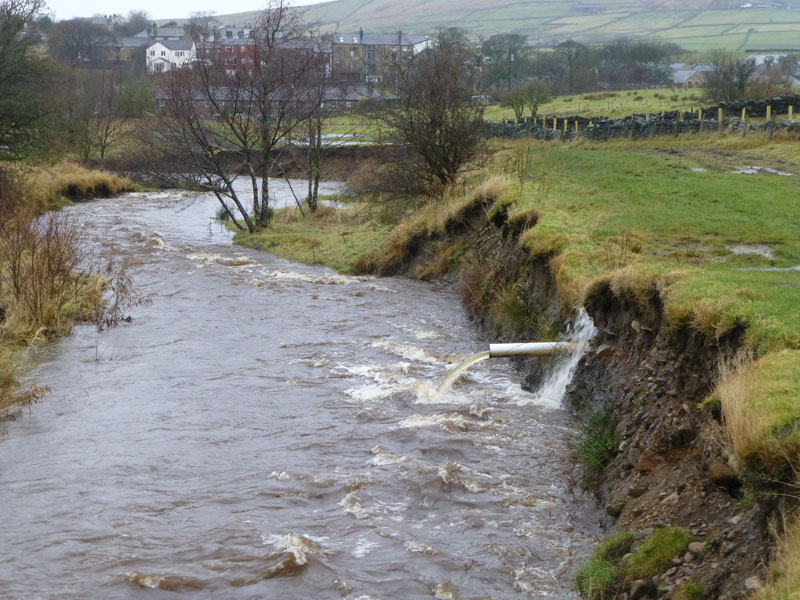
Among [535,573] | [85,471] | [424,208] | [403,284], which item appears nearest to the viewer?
[535,573]

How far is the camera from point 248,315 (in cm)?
1766

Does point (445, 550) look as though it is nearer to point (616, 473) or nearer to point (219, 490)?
point (616, 473)

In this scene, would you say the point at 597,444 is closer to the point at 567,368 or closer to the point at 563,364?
the point at 567,368

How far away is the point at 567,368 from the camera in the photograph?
11.7m

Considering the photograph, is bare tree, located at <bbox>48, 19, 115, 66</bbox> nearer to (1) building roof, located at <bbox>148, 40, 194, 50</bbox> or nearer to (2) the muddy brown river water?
(1) building roof, located at <bbox>148, 40, 194, 50</bbox>

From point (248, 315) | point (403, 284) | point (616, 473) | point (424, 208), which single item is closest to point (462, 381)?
point (616, 473)

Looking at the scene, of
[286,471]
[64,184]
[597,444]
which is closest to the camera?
[597,444]

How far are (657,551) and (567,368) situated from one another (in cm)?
524

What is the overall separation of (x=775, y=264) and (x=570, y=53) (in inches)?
A: 4003

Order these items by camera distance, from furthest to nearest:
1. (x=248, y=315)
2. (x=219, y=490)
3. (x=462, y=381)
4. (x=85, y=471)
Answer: (x=248, y=315), (x=462, y=381), (x=85, y=471), (x=219, y=490)

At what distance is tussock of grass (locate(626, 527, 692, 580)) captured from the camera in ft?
21.0

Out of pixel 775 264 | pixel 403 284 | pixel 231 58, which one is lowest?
pixel 403 284

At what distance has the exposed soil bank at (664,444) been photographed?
19.8 ft

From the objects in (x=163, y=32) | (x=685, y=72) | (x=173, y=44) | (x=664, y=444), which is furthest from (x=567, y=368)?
(x=163, y=32)
